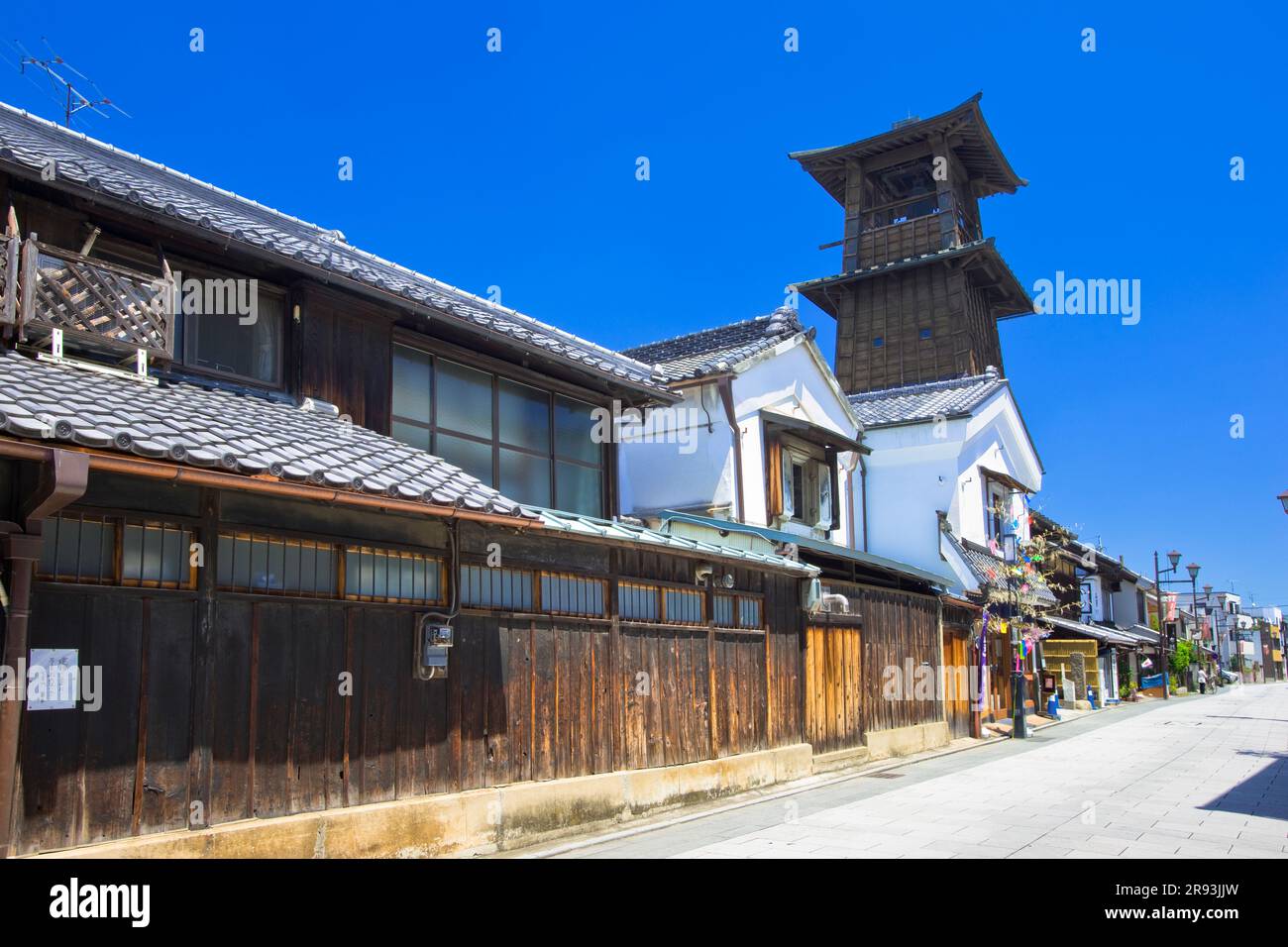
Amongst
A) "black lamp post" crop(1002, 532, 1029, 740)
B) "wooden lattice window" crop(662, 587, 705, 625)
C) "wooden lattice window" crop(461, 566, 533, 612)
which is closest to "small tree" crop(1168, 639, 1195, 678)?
→ "black lamp post" crop(1002, 532, 1029, 740)

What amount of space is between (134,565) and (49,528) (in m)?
0.71

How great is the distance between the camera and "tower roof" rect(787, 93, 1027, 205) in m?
37.5

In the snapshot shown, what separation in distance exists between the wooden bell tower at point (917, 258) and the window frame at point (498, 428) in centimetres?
2392

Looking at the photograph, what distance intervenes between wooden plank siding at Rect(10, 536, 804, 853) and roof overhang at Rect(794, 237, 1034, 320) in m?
27.1

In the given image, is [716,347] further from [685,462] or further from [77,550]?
[77,550]

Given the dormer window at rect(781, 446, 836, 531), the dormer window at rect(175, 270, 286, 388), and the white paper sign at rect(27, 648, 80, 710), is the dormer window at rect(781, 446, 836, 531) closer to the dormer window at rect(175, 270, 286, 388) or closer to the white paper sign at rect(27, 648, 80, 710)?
the dormer window at rect(175, 270, 286, 388)

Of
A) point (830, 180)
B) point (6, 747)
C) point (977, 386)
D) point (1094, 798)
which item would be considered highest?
point (830, 180)

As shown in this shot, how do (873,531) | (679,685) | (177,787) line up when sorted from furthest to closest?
1. (873,531)
2. (679,685)
3. (177,787)

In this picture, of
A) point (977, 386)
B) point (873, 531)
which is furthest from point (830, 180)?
point (873, 531)

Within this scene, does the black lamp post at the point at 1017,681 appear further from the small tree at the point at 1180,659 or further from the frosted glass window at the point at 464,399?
the small tree at the point at 1180,659

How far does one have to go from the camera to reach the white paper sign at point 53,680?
23.2ft

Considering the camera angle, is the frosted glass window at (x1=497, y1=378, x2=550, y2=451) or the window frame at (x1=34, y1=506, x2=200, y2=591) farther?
the frosted glass window at (x1=497, y1=378, x2=550, y2=451)
